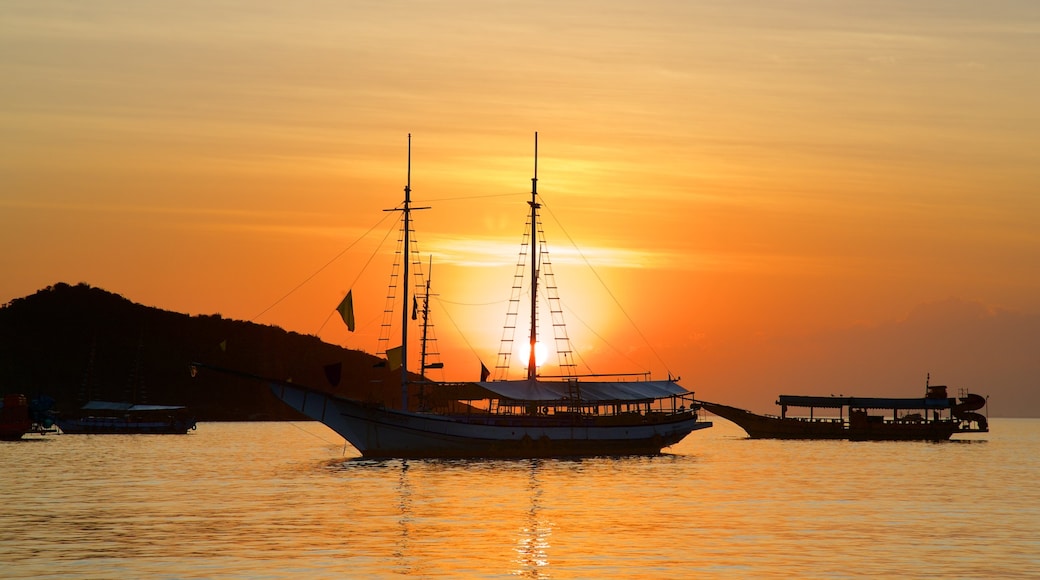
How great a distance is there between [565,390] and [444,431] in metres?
13.8

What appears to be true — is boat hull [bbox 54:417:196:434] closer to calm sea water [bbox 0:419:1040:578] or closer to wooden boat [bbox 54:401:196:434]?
wooden boat [bbox 54:401:196:434]

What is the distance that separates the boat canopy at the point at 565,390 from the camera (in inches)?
4274

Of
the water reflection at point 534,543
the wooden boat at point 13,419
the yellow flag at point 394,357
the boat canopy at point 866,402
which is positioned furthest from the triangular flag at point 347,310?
the boat canopy at point 866,402

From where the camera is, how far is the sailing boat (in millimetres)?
100312

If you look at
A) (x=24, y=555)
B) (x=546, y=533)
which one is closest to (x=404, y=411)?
(x=546, y=533)

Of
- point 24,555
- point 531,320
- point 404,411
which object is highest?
point 531,320

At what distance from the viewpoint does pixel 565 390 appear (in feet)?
365

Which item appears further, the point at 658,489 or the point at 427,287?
the point at 427,287

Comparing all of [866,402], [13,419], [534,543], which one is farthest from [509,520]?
[866,402]

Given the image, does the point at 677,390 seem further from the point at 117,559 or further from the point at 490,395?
the point at 117,559

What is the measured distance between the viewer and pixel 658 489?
7825 centimetres

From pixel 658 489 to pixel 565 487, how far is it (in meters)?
5.71

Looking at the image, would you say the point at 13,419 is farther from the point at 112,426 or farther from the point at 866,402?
the point at 866,402

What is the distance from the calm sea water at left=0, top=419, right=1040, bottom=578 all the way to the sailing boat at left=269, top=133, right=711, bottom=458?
8.31 feet
